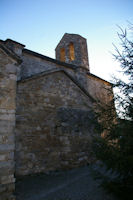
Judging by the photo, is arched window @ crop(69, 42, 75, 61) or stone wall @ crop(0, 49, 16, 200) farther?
arched window @ crop(69, 42, 75, 61)

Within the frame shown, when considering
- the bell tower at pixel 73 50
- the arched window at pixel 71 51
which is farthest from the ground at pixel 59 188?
the arched window at pixel 71 51

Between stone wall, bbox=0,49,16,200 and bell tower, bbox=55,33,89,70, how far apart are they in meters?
8.02

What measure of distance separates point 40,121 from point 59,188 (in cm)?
266

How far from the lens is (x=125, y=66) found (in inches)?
144

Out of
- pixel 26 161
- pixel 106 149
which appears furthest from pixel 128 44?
pixel 26 161

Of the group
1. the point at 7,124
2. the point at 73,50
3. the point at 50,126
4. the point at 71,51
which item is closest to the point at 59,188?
the point at 7,124

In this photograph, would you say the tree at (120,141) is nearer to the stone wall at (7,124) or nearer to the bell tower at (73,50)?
the stone wall at (7,124)

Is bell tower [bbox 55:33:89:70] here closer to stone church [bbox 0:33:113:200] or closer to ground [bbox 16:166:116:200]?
stone church [bbox 0:33:113:200]

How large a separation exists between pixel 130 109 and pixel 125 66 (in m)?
1.19

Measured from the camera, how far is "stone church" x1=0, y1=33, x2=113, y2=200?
135 inches

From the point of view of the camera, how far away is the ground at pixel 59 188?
134 inches

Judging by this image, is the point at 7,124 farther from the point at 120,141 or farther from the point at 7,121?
the point at 120,141

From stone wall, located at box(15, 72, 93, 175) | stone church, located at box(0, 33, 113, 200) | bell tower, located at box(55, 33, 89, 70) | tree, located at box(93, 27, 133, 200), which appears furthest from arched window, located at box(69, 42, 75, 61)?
tree, located at box(93, 27, 133, 200)

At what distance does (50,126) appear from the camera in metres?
6.09
